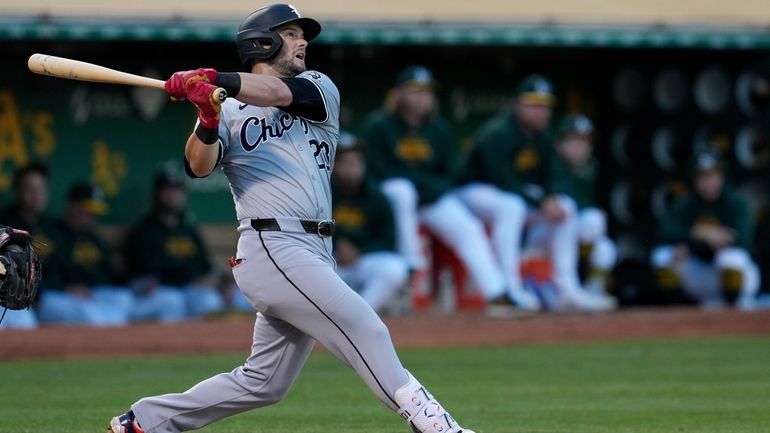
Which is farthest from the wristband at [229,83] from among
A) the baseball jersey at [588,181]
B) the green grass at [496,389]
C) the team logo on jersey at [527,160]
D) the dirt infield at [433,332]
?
the baseball jersey at [588,181]

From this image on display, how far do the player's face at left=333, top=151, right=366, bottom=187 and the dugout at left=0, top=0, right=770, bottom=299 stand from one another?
95 cm

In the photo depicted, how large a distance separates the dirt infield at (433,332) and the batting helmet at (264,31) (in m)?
5.21

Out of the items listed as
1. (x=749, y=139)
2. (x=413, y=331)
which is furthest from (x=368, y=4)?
(x=749, y=139)

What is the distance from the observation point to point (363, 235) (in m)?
11.4

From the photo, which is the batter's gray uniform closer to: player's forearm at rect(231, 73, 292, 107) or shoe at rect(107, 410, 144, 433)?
shoe at rect(107, 410, 144, 433)

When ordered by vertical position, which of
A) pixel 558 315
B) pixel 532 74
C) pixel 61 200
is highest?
pixel 532 74

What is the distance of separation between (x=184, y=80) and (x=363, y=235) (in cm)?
666

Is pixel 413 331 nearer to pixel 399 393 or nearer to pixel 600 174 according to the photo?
pixel 600 174

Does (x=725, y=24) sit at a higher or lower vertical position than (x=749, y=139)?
higher

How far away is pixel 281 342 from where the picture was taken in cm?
515

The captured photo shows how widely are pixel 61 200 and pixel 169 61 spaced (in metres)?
1.50

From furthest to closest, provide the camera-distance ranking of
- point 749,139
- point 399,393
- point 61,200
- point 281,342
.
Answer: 1. point 749,139
2. point 61,200
3. point 281,342
4. point 399,393

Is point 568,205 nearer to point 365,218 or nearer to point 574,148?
point 574,148

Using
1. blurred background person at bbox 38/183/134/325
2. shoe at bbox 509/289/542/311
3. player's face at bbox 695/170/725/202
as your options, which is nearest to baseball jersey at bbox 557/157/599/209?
player's face at bbox 695/170/725/202
